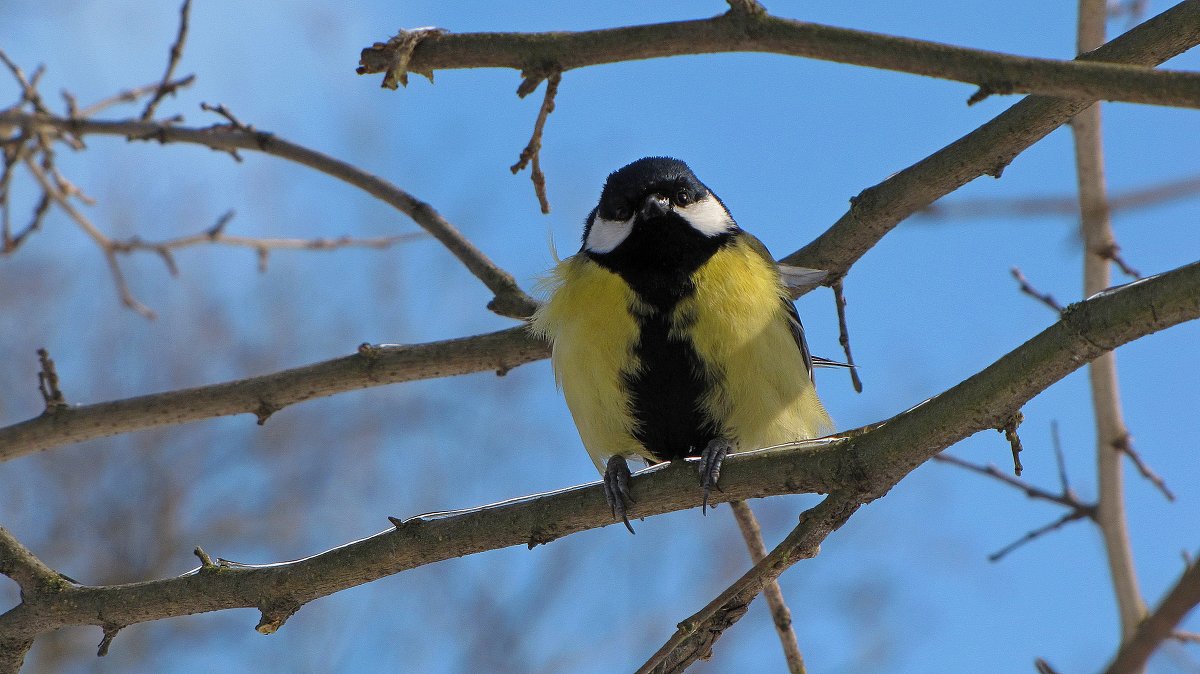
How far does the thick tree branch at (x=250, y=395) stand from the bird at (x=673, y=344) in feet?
1.13

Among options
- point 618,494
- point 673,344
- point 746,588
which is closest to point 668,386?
point 673,344

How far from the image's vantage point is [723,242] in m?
3.62

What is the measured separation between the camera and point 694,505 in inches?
104

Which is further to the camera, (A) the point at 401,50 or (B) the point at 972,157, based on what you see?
(B) the point at 972,157

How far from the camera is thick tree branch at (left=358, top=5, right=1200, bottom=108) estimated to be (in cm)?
186

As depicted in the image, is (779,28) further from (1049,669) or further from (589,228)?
(589,228)

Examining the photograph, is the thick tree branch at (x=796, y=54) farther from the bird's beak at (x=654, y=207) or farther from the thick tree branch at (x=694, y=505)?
the bird's beak at (x=654, y=207)

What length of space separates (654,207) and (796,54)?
1.35 m

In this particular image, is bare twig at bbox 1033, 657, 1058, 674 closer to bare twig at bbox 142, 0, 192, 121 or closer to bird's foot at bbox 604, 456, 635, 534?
bird's foot at bbox 604, 456, 635, 534

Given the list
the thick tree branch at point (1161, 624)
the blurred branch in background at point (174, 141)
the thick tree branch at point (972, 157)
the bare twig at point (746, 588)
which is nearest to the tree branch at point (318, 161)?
the blurred branch in background at point (174, 141)

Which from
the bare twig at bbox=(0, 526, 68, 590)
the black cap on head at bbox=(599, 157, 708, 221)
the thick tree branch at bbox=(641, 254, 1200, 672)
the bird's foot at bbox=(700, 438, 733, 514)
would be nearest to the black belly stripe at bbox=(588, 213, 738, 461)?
the black cap on head at bbox=(599, 157, 708, 221)

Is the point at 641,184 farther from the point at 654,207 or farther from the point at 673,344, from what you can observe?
the point at 673,344

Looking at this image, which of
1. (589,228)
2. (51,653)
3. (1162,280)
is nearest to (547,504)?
(1162,280)

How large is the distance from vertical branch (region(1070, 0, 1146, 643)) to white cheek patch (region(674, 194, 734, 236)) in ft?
3.68
